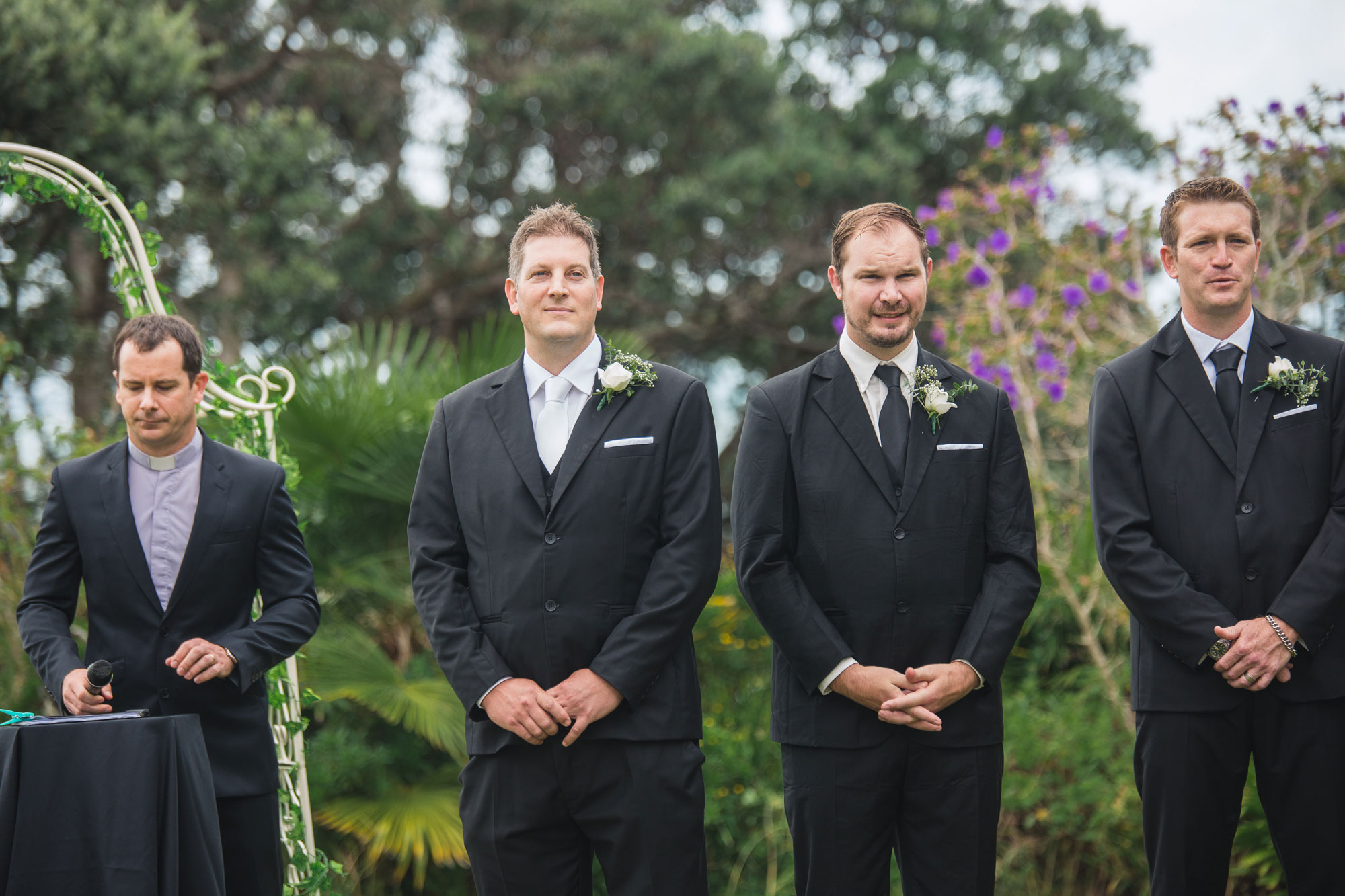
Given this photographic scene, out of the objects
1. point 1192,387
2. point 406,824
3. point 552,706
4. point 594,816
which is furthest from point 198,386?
point 1192,387

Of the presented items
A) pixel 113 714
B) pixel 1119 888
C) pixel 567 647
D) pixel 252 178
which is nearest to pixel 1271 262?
pixel 1119 888

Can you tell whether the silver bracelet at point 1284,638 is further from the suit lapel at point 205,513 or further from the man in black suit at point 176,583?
the suit lapel at point 205,513

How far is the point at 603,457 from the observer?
328 centimetres

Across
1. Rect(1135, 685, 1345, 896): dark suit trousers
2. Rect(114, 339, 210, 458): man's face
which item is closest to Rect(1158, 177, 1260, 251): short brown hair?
Rect(1135, 685, 1345, 896): dark suit trousers

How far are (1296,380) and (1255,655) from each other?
2.67 ft

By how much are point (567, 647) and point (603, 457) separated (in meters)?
0.54

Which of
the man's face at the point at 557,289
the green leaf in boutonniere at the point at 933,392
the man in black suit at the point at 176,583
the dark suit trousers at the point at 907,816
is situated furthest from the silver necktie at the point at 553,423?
the dark suit trousers at the point at 907,816

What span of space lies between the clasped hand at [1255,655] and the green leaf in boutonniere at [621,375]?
1.71 m

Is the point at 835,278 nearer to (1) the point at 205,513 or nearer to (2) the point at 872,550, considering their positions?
(2) the point at 872,550

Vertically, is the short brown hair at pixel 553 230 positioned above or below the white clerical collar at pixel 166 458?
above

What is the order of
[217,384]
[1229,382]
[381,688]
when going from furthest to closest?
1. [381,688]
2. [217,384]
3. [1229,382]

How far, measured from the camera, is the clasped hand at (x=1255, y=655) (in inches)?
122

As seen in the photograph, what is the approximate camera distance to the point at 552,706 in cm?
303

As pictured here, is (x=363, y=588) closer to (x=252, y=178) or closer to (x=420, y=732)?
(x=420, y=732)
